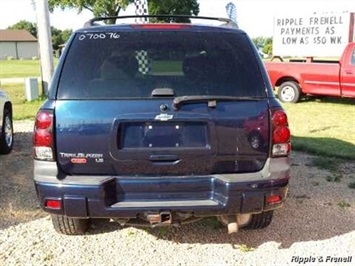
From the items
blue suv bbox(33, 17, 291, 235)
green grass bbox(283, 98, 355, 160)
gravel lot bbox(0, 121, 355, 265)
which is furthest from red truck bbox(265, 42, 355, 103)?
blue suv bbox(33, 17, 291, 235)

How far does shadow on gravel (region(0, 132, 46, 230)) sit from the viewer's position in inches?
175

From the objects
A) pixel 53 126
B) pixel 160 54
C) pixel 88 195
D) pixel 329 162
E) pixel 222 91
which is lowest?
pixel 329 162

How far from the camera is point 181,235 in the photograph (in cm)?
400

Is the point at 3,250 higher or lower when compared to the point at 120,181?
lower

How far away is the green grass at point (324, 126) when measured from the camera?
7160 mm

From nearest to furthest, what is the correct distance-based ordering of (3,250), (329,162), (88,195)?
(88,195) → (3,250) → (329,162)

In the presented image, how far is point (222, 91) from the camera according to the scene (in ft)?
10.7

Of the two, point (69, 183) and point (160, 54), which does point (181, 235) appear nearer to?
point (69, 183)

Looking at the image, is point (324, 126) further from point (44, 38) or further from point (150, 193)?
point (44, 38)

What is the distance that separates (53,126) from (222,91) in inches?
48.7

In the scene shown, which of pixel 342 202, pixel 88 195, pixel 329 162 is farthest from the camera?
pixel 329 162

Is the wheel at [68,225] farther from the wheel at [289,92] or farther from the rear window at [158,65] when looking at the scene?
the wheel at [289,92]

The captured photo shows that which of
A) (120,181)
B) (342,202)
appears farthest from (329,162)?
(120,181)

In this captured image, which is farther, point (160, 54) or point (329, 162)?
point (329, 162)
